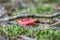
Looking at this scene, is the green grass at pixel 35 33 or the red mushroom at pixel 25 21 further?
the red mushroom at pixel 25 21

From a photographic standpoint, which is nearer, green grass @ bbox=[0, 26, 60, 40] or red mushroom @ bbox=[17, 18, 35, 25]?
green grass @ bbox=[0, 26, 60, 40]

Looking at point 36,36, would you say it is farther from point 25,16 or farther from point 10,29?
point 25,16

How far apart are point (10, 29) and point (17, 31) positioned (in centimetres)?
11

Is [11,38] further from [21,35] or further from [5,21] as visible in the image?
[5,21]

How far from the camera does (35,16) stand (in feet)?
11.1

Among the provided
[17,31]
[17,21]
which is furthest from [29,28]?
[17,21]

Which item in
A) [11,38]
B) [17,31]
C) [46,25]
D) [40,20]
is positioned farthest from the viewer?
[40,20]

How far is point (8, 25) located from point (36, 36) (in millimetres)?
428

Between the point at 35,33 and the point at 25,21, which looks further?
the point at 25,21

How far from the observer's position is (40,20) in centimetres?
320

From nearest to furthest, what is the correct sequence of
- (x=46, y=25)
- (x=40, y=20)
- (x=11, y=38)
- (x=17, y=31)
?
(x=11, y=38)
(x=17, y=31)
(x=46, y=25)
(x=40, y=20)

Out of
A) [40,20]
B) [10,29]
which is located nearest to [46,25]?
[40,20]

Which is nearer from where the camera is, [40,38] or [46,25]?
[40,38]

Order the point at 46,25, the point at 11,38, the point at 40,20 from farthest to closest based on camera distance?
1. the point at 40,20
2. the point at 46,25
3. the point at 11,38
